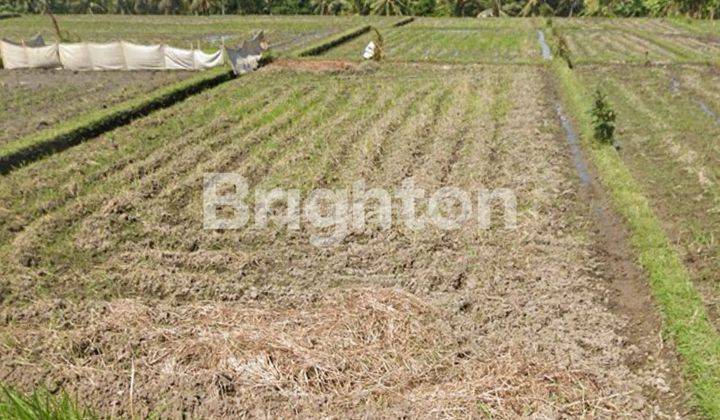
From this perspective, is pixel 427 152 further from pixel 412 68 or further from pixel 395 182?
pixel 412 68

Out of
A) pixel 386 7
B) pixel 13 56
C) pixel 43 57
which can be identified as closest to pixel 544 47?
pixel 43 57

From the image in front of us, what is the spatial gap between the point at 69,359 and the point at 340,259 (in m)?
2.92

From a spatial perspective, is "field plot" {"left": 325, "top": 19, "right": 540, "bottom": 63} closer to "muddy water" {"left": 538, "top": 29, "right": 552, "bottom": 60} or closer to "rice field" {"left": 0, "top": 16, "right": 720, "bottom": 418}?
"muddy water" {"left": 538, "top": 29, "right": 552, "bottom": 60}

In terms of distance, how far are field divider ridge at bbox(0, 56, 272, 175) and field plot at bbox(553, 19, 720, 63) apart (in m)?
12.5

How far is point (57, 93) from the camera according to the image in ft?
48.0

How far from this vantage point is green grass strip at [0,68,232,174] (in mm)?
9625

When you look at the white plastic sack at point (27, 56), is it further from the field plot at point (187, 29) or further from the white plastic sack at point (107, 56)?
the field plot at point (187, 29)

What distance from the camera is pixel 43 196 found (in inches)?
318

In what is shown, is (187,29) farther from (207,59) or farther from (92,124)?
(92,124)

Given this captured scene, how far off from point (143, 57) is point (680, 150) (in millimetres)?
15281

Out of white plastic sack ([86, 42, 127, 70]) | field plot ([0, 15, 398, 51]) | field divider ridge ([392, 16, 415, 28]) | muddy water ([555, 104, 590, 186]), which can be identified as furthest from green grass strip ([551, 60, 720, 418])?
field divider ridge ([392, 16, 415, 28])

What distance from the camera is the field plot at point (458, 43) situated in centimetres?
2066

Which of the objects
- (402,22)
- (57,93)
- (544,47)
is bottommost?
(57,93)

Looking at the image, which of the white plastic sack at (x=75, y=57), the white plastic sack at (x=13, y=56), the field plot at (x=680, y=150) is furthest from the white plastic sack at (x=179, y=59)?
the field plot at (x=680, y=150)
